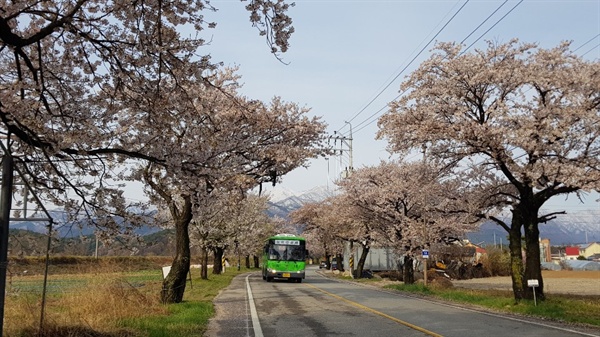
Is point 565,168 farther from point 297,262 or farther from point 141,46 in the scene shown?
point 297,262

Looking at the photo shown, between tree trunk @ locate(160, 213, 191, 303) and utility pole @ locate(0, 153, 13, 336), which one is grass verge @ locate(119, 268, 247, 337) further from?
utility pole @ locate(0, 153, 13, 336)

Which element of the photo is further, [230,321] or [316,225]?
[316,225]

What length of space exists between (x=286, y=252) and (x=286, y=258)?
0.47 meters

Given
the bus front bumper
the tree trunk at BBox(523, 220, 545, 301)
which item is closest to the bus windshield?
the bus front bumper

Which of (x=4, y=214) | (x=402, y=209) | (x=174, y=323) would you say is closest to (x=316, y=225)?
(x=402, y=209)

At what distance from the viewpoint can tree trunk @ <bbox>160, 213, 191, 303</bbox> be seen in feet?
58.9

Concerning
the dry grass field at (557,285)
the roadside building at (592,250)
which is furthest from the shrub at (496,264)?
the roadside building at (592,250)

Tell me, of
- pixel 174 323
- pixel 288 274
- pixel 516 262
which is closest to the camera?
pixel 174 323

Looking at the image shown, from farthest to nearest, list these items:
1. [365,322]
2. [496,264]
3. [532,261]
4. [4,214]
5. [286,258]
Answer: [496,264], [286,258], [532,261], [365,322], [4,214]

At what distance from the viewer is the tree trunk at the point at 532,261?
19344 millimetres

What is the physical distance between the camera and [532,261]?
1947 cm

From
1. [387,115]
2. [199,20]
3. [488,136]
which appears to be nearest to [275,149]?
[387,115]

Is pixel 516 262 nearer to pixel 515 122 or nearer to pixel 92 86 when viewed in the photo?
pixel 515 122

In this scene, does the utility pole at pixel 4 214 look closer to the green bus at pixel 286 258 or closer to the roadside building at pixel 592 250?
the green bus at pixel 286 258
